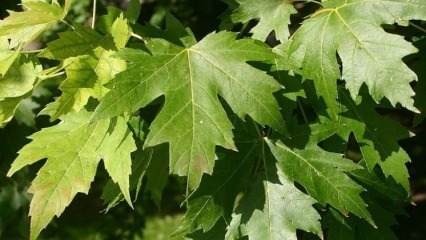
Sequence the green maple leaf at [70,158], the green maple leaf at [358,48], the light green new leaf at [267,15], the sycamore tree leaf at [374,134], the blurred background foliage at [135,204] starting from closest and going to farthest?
1. the green maple leaf at [358,48]
2. the green maple leaf at [70,158]
3. the sycamore tree leaf at [374,134]
4. the light green new leaf at [267,15]
5. the blurred background foliage at [135,204]

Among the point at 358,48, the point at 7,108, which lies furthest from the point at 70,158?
the point at 358,48

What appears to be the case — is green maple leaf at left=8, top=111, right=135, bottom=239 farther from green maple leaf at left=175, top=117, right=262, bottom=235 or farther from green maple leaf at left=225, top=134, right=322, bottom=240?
green maple leaf at left=225, top=134, right=322, bottom=240

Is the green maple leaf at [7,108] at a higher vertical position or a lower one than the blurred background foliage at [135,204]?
higher

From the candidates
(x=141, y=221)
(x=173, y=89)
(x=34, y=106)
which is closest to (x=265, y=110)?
(x=173, y=89)

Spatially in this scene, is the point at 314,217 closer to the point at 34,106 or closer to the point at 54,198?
the point at 54,198

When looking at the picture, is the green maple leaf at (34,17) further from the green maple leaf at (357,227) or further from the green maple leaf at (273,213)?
the green maple leaf at (357,227)

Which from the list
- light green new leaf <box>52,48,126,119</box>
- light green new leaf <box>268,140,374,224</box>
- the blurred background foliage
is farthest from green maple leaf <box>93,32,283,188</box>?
the blurred background foliage

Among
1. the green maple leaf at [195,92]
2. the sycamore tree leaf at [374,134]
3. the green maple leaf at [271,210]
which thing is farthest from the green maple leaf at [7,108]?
the sycamore tree leaf at [374,134]

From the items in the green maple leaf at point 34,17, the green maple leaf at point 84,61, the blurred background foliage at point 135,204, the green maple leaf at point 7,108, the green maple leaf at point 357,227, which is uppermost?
the green maple leaf at point 34,17
